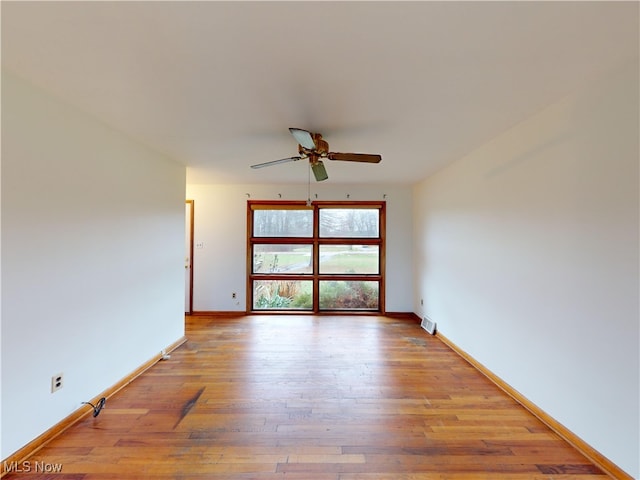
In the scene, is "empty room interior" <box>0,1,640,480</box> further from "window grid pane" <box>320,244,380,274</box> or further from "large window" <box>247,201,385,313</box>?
"window grid pane" <box>320,244,380,274</box>

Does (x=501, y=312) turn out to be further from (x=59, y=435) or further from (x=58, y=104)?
(x=58, y=104)

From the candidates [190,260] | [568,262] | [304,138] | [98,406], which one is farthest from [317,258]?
[568,262]

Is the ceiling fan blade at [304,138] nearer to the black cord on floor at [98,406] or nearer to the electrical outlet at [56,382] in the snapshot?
the electrical outlet at [56,382]

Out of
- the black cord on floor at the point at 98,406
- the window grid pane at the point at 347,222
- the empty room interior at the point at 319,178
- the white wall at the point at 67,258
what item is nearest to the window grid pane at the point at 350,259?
the window grid pane at the point at 347,222

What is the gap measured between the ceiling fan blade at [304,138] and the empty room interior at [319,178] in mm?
23

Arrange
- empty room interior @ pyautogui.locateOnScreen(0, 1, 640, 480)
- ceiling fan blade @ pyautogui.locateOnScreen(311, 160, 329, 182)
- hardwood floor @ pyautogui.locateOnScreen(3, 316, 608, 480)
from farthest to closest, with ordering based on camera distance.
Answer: ceiling fan blade @ pyautogui.locateOnScreen(311, 160, 329, 182)
hardwood floor @ pyautogui.locateOnScreen(3, 316, 608, 480)
empty room interior @ pyautogui.locateOnScreen(0, 1, 640, 480)

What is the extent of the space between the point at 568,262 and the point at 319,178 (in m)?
2.09

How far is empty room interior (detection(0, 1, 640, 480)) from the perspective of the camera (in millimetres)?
1337

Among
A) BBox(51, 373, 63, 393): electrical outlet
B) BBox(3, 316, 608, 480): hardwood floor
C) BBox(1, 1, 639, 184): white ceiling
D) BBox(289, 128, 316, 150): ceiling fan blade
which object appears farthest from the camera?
BBox(289, 128, 316, 150): ceiling fan blade

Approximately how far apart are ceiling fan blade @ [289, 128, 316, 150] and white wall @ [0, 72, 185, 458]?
1.63 metres

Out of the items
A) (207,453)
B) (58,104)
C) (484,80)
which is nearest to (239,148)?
(58,104)

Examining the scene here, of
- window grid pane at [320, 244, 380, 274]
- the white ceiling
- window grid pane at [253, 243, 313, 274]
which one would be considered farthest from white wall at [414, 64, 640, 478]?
window grid pane at [253, 243, 313, 274]

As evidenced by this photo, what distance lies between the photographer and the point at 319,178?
112 inches

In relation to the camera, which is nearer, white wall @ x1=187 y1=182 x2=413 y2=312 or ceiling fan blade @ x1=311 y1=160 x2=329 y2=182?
ceiling fan blade @ x1=311 y1=160 x2=329 y2=182
